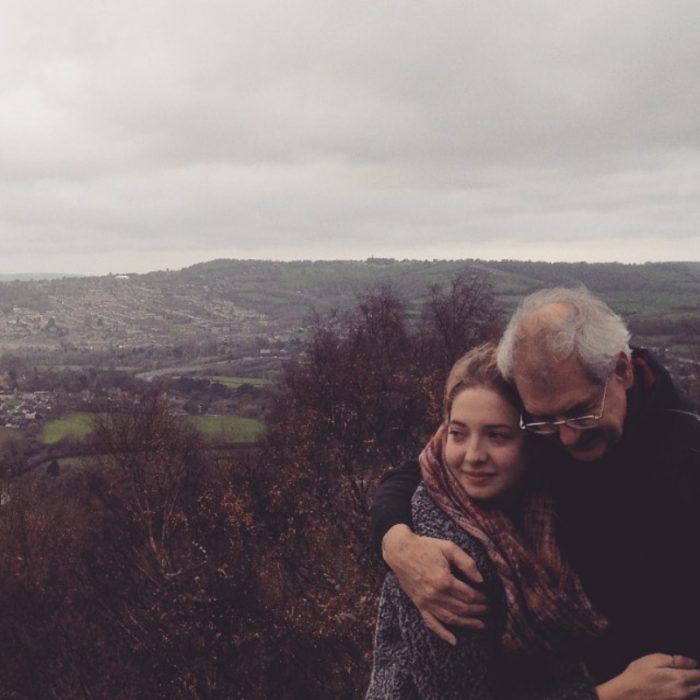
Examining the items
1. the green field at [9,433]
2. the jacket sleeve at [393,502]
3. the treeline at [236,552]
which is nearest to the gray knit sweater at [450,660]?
the jacket sleeve at [393,502]

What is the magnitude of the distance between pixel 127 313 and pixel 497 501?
15493cm

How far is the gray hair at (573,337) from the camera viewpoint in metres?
1.94

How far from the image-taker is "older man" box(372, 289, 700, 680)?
1888 millimetres

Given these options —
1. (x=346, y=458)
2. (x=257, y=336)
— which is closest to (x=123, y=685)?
(x=346, y=458)

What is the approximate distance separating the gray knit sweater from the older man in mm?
57

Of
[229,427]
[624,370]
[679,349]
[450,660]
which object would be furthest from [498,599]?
[679,349]

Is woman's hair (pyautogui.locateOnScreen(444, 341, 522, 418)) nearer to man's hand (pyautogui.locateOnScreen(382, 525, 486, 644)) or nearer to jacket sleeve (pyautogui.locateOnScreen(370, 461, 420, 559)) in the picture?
jacket sleeve (pyautogui.locateOnScreen(370, 461, 420, 559))

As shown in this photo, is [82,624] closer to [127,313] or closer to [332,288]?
[332,288]

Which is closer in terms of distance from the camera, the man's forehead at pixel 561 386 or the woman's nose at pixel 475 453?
the man's forehead at pixel 561 386

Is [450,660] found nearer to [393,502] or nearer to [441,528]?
[441,528]

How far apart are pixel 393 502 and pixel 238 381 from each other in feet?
205

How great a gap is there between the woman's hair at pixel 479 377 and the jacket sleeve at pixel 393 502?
0.35 metres

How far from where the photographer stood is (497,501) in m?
2.12

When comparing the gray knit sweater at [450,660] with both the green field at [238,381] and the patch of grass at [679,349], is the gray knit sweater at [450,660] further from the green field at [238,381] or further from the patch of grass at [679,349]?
the green field at [238,381]
